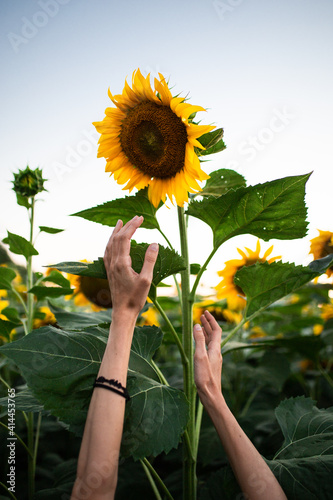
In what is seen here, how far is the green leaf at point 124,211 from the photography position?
1214mm

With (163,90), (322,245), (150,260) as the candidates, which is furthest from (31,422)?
(322,245)

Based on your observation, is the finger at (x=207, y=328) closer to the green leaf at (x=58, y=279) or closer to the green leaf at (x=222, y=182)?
the green leaf at (x=222, y=182)

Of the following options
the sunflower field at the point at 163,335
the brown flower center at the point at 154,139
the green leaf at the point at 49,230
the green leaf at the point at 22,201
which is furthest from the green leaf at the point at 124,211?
the green leaf at the point at 22,201

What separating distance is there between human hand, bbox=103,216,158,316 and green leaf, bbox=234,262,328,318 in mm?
424

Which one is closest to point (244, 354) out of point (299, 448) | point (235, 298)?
point (235, 298)

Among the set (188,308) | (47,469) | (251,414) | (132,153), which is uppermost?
(132,153)

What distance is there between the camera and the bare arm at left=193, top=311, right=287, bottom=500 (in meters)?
0.88

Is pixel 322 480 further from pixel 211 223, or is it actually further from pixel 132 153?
pixel 132 153

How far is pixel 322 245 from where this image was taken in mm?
1938

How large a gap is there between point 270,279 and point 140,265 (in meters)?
0.48

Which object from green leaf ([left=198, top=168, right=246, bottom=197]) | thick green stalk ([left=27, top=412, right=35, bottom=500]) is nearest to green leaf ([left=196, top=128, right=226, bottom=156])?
green leaf ([left=198, top=168, right=246, bottom=197])

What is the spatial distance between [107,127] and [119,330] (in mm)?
763

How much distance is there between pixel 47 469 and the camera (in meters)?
1.72

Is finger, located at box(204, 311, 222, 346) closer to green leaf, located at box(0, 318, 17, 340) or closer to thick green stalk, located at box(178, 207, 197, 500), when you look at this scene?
thick green stalk, located at box(178, 207, 197, 500)
